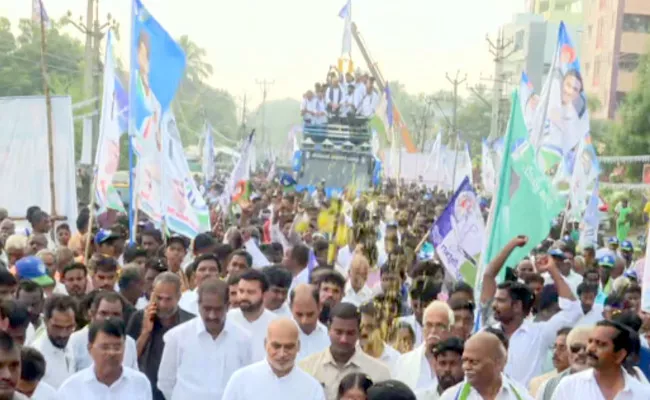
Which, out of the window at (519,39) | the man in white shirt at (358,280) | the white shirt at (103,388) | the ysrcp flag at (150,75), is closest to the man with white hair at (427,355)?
the white shirt at (103,388)

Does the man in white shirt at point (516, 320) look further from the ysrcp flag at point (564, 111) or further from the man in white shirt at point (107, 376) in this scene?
the ysrcp flag at point (564, 111)

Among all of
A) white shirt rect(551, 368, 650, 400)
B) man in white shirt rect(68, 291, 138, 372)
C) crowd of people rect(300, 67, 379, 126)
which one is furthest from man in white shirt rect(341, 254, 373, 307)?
crowd of people rect(300, 67, 379, 126)

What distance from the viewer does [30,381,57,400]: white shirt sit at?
18.9 ft

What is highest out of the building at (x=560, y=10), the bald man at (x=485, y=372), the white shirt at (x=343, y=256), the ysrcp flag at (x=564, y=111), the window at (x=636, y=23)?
the building at (x=560, y=10)

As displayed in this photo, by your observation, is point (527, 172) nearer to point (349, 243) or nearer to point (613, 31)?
point (349, 243)

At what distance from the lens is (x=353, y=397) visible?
5.42m

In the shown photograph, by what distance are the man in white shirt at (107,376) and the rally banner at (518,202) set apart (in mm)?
3069

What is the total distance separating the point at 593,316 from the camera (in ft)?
29.3

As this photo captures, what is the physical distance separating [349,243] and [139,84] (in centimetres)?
230

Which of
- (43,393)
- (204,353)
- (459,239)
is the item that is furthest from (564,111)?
(43,393)

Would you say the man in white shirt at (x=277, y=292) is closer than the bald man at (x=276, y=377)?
No

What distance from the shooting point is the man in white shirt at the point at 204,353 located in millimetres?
6793

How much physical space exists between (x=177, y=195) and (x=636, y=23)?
57328 millimetres

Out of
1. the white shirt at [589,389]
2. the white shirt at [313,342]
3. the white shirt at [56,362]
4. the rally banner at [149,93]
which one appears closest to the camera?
the white shirt at [589,389]
